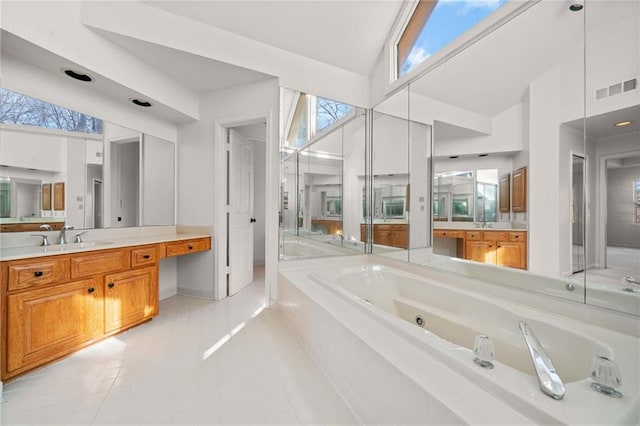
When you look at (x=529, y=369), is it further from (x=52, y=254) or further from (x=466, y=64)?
(x=52, y=254)

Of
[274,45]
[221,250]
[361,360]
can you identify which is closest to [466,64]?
[274,45]

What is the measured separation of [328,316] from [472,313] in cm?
94

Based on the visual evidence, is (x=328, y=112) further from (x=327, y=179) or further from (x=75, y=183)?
(x=75, y=183)

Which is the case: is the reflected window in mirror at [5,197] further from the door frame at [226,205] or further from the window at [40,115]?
the door frame at [226,205]

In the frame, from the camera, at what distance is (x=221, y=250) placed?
9.83 feet

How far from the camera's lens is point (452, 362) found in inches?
37.2

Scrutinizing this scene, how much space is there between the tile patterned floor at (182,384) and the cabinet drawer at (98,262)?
0.55m

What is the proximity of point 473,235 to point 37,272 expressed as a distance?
9.45ft

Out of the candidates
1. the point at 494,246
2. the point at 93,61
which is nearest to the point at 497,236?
the point at 494,246

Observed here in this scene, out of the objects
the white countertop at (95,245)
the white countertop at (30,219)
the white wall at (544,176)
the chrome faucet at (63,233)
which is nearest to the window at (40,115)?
the white countertop at (30,219)

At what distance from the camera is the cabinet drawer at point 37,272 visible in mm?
1502

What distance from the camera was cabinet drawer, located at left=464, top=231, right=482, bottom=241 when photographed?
1852mm

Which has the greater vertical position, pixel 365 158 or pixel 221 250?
pixel 365 158

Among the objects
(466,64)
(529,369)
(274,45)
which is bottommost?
(529,369)
